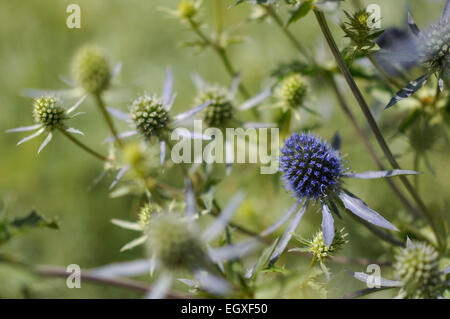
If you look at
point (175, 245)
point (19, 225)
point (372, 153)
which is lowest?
point (175, 245)

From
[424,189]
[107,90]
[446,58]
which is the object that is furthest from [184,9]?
[424,189]

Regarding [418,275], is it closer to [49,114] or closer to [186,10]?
[49,114]

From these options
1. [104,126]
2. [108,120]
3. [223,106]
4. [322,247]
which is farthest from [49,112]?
[104,126]

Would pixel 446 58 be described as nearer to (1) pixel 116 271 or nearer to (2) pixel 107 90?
(1) pixel 116 271

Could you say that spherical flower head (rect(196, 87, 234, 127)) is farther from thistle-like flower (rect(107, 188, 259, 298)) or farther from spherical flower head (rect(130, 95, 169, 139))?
thistle-like flower (rect(107, 188, 259, 298))

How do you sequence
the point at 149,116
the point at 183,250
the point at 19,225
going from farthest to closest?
the point at 149,116, the point at 19,225, the point at 183,250

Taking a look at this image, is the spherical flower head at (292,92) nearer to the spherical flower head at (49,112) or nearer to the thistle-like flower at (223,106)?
the thistle-like flower at (223,106)
